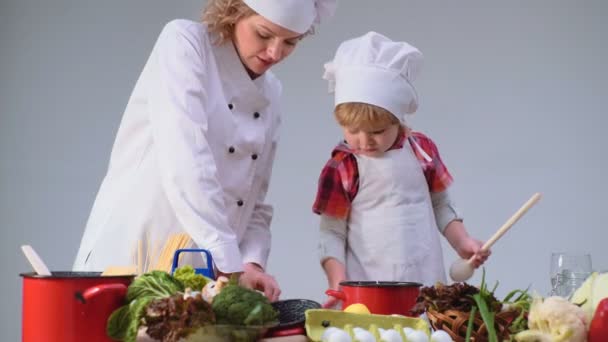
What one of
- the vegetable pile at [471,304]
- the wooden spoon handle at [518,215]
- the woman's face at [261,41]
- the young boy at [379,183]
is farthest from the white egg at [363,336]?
the young boy at [379,183]

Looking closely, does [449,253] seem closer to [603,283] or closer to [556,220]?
[556,220]

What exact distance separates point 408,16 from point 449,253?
1004mm

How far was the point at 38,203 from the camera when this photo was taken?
309 centimetres

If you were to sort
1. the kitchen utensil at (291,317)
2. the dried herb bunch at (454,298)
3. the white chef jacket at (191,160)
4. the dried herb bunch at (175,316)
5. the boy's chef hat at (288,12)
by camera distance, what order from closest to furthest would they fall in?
1. the dried herb bunch at (175,316)
2. the kitchen utensil at (291,317)
3. the dried herb bunch at (454,298)
4. the white chef jacket at (191,160)
5. the boy's chef hat at (288,12)

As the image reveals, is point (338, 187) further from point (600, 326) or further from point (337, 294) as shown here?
point (600, 326)

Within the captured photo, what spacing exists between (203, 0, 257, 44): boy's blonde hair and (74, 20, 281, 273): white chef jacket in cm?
2

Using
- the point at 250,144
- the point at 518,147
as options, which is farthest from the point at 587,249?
the point at 250,144

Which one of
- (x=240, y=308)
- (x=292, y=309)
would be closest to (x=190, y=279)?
(x=292, y=309)

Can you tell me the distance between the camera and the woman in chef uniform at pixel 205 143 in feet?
4.65

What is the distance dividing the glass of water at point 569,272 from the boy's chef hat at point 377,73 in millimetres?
574

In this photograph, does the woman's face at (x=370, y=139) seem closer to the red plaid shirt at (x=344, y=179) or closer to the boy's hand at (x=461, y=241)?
the red plaid shirt at (x=344, y=179)

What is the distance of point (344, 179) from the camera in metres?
2.02

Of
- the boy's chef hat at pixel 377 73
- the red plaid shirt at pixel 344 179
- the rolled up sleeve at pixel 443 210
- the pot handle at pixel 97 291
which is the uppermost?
the boy's chef hat at pixel 377 73

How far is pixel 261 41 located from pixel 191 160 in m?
0.32
